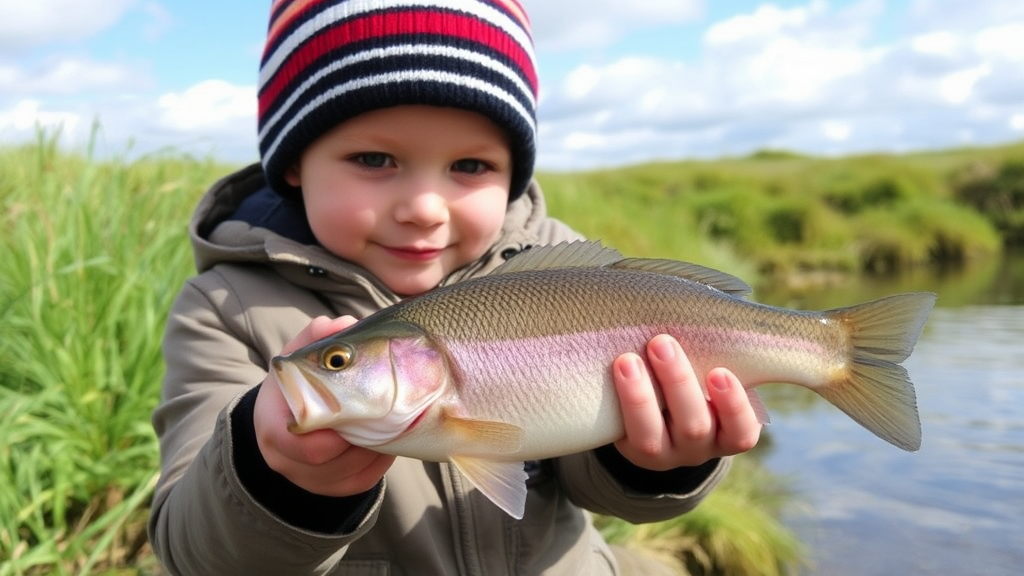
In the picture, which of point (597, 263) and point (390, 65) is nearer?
point (597, 263)

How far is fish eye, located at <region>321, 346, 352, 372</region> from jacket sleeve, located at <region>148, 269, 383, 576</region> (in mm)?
338

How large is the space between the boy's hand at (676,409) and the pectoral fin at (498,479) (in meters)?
0.25

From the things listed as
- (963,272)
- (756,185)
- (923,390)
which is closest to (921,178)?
(756,185)

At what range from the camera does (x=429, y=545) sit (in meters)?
2.17

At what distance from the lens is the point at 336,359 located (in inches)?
58.6

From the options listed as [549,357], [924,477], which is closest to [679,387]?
[549,357]

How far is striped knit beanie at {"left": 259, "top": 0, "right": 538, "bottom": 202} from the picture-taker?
2.22 m

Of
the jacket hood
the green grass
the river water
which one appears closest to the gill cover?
the jacket hood

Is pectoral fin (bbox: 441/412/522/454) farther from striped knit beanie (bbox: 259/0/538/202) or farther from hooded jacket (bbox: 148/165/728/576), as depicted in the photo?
striped knit beanie (bbox: 259/0/538/202)

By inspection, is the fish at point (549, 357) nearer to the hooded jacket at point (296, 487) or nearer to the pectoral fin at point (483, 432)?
the pectoral fin at point (483, 432)

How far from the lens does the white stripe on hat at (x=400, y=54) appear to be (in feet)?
7.42

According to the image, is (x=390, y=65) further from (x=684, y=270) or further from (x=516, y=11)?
(x=684, y=270)

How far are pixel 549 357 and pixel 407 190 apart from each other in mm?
691

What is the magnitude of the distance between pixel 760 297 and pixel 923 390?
742 cm
